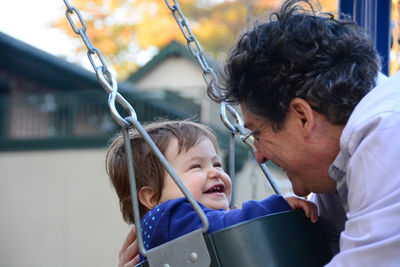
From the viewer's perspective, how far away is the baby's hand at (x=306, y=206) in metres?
1.53

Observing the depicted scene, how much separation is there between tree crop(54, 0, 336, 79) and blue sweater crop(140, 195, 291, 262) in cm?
1220

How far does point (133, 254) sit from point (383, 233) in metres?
0.94

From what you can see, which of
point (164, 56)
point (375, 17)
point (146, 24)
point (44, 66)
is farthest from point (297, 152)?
point (164, 56)

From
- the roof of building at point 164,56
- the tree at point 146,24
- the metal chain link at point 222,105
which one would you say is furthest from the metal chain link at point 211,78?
the roof of building at point 164,56

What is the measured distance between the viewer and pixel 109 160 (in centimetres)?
207

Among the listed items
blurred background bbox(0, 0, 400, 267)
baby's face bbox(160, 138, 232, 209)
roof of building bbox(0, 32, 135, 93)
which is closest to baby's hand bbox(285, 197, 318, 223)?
baby's face bbox(160, 138, 232, 209)

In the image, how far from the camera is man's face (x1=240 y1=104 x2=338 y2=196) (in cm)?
140

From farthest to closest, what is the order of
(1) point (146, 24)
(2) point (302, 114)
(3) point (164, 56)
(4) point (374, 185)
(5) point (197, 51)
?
(3) point (164, 56) → (1) point (146, 24) → (5) point (197, 51) → (2) point (302, 114) → (4) point (374, 185)

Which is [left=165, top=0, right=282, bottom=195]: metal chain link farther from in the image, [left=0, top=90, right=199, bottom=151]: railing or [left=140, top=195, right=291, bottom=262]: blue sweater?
[left=0, top=90, right=199, bottom=151]: railing

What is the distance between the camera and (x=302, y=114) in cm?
140

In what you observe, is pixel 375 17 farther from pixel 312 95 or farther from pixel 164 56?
pixel 164 56

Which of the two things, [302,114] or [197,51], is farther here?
[197,51]

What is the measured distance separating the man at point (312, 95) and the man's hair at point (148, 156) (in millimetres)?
391

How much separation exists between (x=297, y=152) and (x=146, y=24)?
13.1m
